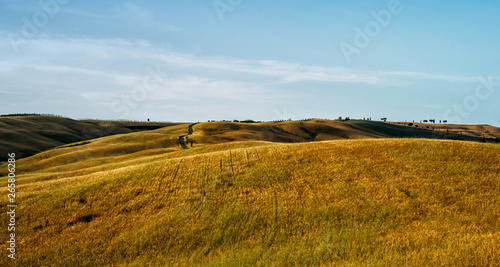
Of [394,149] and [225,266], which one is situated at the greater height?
[394,149]

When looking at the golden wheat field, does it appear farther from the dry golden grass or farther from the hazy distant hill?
the dry golden grass

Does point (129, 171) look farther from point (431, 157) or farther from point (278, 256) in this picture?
point (431, 157)

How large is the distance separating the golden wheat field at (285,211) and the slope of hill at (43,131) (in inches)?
2624

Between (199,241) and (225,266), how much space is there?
296 cm

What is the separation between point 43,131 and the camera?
386ft

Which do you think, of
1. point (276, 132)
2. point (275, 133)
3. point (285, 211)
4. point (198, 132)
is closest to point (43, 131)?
point (198, 132)

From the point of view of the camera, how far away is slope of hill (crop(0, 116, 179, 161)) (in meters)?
90.8

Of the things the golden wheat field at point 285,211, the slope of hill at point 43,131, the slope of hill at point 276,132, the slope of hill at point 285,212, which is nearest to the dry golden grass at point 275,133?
the slope of hill at point 276,132

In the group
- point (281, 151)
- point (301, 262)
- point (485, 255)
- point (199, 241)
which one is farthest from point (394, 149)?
point (199, 241)

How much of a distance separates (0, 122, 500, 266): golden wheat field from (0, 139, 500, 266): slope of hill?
0.08m

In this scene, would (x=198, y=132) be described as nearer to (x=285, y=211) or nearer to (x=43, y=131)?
(x=43, y=131)

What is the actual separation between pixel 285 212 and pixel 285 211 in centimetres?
12

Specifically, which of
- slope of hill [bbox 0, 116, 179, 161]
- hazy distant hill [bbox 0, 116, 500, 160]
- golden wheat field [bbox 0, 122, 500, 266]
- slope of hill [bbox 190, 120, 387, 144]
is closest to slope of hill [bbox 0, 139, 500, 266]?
golden wheat field [bbox 0, 122, 500, 266]

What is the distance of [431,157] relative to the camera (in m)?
27.8
